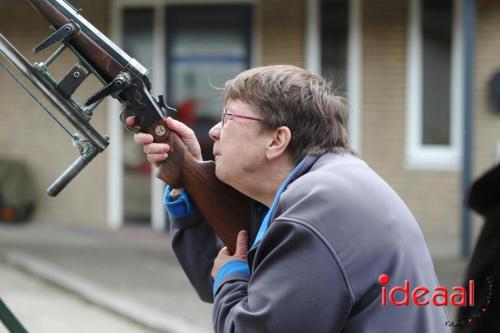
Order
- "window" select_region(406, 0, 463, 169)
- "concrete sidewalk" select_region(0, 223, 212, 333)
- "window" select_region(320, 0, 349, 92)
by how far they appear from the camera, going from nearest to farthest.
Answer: "concrete sidewalk" select_region(0, 223, 212, 333), "window" select_region(406, 0, 463, 169), "window" select_region(320, 0, 349, 92)

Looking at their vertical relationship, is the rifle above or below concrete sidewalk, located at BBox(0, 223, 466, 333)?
above

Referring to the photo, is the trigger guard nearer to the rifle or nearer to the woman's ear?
the rifle

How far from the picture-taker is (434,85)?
1018cm

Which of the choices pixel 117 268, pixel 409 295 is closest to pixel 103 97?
pixel 409 295

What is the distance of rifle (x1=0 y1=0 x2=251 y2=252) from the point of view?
7.78ft

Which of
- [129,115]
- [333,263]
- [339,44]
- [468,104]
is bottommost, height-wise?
[468,104]

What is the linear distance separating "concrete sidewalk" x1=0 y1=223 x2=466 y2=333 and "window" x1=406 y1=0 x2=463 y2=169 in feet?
5.38

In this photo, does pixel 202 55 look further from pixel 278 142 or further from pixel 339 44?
pixel 278 142

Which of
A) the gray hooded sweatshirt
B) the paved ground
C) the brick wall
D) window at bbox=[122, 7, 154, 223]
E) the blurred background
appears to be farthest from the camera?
the brick wall

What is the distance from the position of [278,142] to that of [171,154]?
16.4 inches

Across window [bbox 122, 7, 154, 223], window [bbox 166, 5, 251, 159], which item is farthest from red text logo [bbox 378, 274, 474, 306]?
window [bbox 122, 7, 154, 223]

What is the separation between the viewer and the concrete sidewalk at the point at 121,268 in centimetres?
700

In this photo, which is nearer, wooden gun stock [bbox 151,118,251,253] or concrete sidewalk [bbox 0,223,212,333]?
wooden gun stock [bbox 151,118,251,253]

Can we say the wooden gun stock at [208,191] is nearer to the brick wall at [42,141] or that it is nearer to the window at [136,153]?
the window at [136,153]
